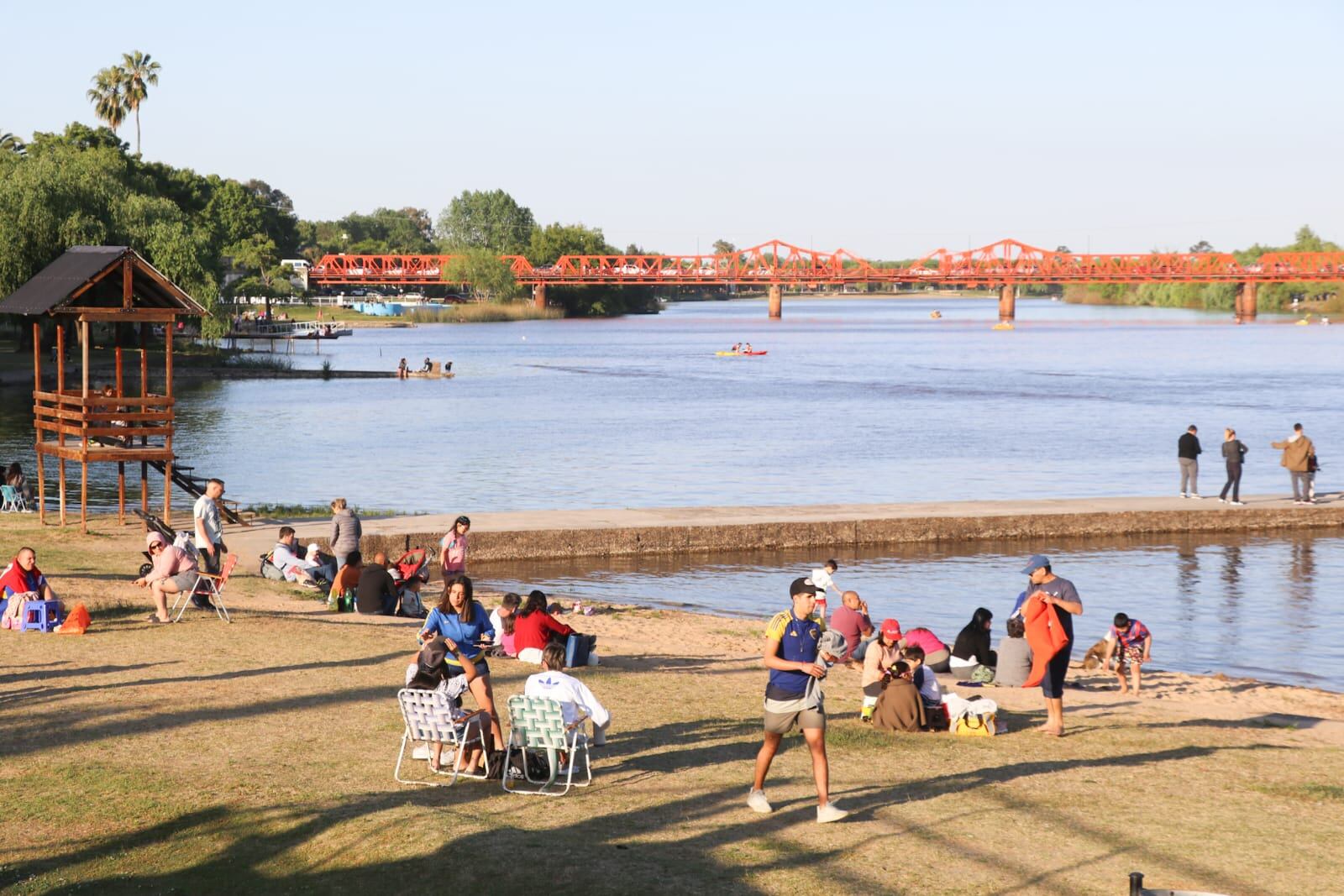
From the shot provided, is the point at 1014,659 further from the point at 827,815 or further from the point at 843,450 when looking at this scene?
the point at 843,450

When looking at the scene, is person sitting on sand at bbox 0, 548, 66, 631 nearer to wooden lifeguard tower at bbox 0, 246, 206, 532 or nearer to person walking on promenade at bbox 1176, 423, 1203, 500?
wooden lifeguard tower at bbox 0, 246, 206, 532

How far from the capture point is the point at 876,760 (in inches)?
451

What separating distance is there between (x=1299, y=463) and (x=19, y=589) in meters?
24.4

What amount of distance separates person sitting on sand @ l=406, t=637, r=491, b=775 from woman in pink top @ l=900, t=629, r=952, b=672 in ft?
21.3

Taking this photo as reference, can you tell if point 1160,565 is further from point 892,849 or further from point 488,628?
point 892,849

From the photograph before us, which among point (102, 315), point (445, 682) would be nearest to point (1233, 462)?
point (102, 315)

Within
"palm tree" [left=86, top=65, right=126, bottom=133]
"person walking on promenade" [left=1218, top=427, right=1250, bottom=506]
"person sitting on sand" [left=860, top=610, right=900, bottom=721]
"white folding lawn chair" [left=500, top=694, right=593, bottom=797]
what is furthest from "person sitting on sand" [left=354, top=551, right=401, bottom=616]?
"palm tree" [left=86, top=65, right=126, bottom=133]

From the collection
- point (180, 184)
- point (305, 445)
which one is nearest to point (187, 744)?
point (305, 445)

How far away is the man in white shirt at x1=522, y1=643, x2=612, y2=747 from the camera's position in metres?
10.1

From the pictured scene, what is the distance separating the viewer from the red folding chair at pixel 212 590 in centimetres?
1622

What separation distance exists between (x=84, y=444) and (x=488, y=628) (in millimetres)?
12657

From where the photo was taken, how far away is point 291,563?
19875 millimetres

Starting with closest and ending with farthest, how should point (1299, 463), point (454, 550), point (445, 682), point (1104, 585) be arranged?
point (445, 682), point (454, 550), point (1104, 585), point (1299, 463)

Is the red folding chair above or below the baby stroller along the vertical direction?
above
